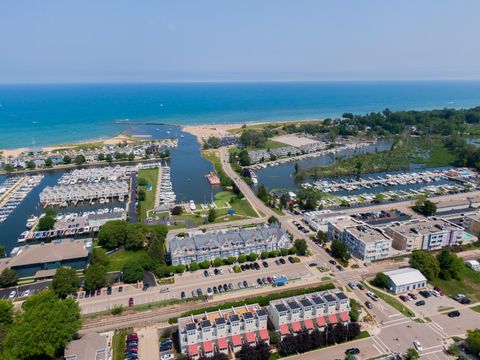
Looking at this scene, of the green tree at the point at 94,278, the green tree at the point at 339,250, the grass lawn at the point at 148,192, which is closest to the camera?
the green tree at the point at 94,278

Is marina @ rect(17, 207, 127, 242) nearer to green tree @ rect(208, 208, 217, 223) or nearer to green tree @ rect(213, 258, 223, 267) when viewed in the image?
green tree @ rect(208, 208, 217, 223)

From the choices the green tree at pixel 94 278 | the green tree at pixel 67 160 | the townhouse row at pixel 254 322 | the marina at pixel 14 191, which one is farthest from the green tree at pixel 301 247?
the green tree at pixel 67 160

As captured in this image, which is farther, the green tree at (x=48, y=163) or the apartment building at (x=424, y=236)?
the green tree at (x=48, y=163)

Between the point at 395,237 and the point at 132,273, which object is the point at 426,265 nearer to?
the point at 395,237

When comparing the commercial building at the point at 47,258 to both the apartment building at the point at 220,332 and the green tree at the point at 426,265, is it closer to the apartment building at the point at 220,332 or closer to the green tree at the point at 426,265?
the apartment building at the point at 220,332

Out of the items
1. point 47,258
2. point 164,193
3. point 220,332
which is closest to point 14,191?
point 164,193

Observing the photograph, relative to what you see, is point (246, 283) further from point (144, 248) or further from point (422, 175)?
point (422, 175)

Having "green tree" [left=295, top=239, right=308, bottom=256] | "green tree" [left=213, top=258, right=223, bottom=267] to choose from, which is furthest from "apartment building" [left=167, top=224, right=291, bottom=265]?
"green tree" [left=295, top=239, right=308, bottom=256]
